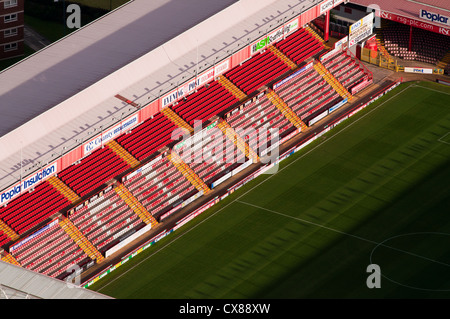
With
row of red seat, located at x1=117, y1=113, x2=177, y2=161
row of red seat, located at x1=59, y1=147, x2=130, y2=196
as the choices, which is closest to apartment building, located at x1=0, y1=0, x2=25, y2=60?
row of red seat, located at x1=117, y1=113, x2=177, y2=161

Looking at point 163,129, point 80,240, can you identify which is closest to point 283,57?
point 163,129

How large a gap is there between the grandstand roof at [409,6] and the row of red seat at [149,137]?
31.6 meters

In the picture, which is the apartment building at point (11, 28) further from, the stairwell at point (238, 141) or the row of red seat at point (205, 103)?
the stairwell at point (238, 141)

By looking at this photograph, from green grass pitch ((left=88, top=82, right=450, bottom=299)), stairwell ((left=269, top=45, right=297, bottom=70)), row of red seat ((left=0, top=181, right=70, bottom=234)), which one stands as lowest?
green grass pitch ((left=88, top=82, right=450, bottom=299))

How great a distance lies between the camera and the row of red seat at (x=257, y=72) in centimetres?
12275

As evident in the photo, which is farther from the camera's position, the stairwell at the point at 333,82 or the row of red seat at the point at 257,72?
the stairwell at the point at 333,82

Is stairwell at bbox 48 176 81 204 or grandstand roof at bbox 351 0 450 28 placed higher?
grandstand roof at bbox 351 0 450 28

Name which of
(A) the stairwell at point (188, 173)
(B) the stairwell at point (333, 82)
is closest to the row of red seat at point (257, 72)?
(B) the stairwell at point (333, 82)

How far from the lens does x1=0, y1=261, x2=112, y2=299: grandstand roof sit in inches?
3036

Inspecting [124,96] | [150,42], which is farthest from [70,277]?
[150,42]

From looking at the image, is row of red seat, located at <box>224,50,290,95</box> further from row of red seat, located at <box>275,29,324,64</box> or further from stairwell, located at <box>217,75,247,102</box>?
row of red seat, located at <box>275,29,324,64</box>

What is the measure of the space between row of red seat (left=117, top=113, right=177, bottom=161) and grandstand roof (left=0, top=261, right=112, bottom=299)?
3398cm

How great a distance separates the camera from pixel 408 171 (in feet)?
384

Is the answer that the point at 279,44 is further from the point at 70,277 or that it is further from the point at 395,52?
the point at 70,277
